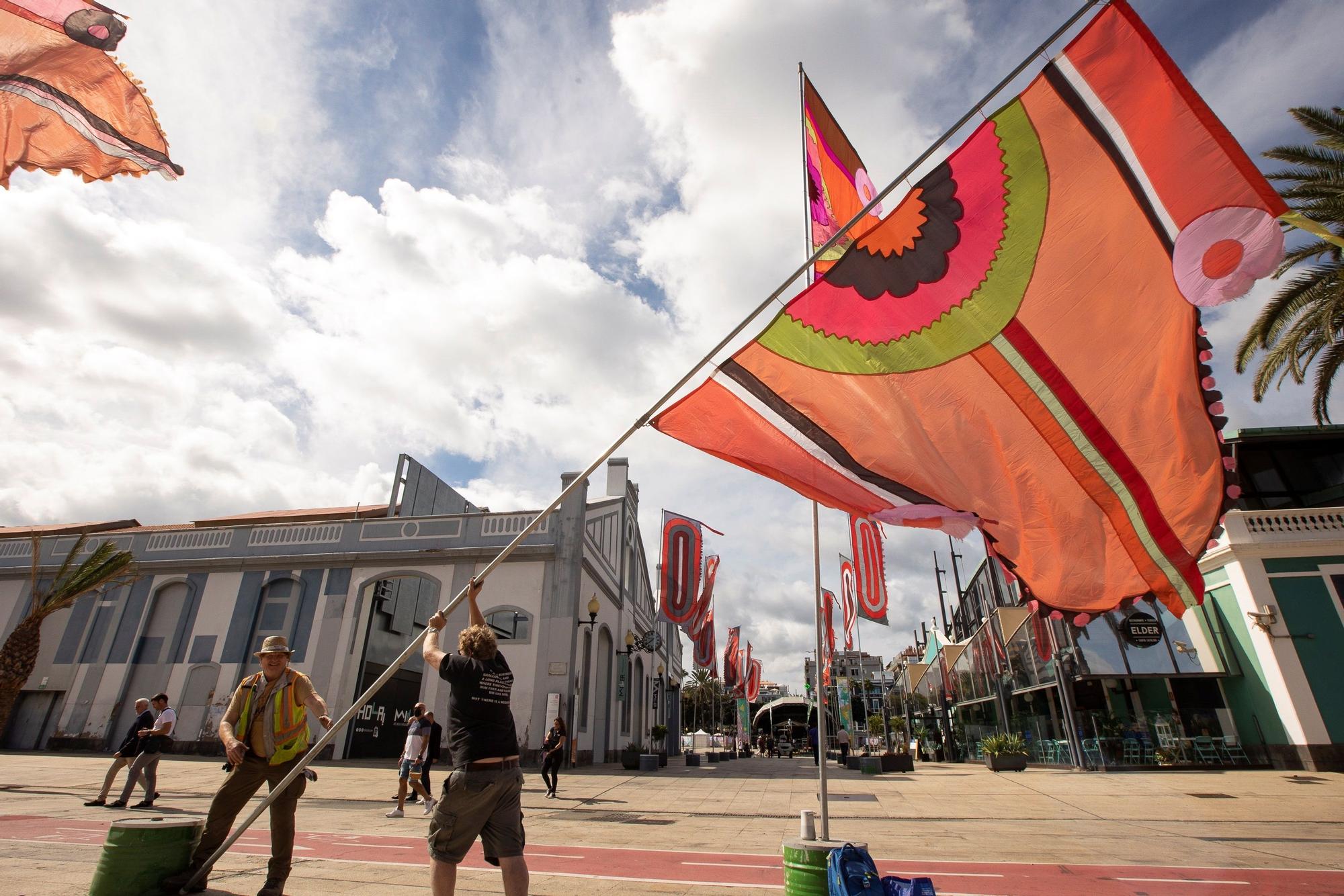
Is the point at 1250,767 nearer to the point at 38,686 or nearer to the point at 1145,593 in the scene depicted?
the point at 1145,593

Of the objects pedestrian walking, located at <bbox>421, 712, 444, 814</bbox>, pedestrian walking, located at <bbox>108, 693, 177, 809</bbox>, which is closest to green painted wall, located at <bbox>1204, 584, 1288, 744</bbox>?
pedestrian walking, located at <bbox>421, 712, 444, 814</bbox>

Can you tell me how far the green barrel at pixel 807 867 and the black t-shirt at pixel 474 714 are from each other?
6.51 ft

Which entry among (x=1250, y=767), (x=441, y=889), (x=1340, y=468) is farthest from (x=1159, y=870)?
(x=1340, y=468)

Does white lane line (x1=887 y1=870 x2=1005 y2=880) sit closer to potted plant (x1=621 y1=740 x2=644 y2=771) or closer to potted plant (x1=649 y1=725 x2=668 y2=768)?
potted plant (x1=621 y1=740 x2=644 y2=771)

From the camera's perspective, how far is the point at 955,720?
108 feet

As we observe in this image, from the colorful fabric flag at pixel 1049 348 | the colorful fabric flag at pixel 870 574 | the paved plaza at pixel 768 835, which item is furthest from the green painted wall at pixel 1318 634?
the colorful fabric flag at pixel 1049 348

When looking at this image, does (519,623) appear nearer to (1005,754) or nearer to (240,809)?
(1005,754)

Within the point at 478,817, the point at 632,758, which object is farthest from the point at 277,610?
the point at 478,817

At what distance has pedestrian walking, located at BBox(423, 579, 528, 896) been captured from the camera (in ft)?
12.0

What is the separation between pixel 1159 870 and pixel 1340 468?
24.6 meters

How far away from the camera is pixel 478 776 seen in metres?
3.78

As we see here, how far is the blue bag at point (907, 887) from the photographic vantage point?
3318mm

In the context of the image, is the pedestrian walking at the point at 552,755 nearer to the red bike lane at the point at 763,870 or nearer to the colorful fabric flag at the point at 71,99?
the red bike lane at the point at 763,870

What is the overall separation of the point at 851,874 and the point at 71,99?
9.15 meters
